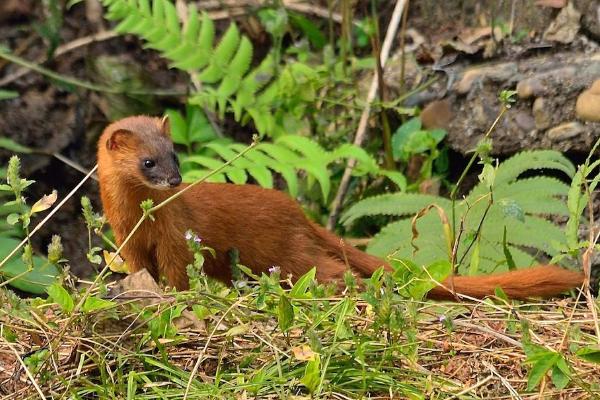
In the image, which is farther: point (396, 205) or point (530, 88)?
point (530, 88)

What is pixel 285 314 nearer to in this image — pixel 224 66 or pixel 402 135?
pixel 402 135

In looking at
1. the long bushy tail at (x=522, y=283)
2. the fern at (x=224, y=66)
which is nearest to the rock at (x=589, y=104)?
the fern at (x=224, y=66)

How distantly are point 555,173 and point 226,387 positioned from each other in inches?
120

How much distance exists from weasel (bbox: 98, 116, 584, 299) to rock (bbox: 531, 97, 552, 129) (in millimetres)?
1344

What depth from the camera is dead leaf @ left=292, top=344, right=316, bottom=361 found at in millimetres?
2334

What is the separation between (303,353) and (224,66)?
3.32 metres

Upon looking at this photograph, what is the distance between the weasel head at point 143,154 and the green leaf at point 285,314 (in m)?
1.39

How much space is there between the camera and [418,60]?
5797mm

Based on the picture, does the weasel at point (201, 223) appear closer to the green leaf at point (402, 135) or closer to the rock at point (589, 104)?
the green leaf at point (402, 135)

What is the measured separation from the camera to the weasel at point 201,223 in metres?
3.82

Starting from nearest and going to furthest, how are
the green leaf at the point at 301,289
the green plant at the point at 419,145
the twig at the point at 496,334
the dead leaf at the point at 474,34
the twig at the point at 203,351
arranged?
the twig at the point at 203,351 → the twig at the point at 496,334 → the green leaf at the point at 301,289 → the green plant at the point at 419,145 → the dead leaf at the point at 474,34

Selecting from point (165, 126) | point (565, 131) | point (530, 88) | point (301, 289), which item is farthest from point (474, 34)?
point (301, 289)

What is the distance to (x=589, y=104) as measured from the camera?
16.0 ft

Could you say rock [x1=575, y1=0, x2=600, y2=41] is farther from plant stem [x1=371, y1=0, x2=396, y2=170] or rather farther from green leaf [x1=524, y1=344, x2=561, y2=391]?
green leaf [x1=524, y1=344, x2=561, y2=391]
